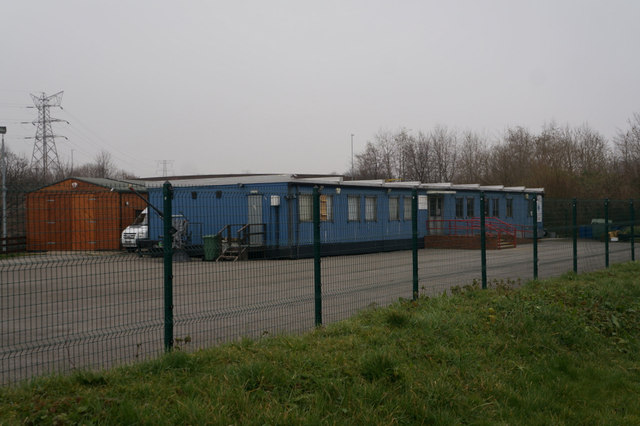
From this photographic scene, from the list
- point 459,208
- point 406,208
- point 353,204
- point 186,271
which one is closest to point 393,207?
point 406,208

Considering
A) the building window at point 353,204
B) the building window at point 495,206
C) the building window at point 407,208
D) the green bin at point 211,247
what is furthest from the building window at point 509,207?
the green bin at point 211,247

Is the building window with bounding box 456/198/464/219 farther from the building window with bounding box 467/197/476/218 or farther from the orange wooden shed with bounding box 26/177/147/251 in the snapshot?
the orange wooden shed with bounding box 26/177/147/251

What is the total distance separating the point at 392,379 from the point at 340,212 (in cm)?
1214

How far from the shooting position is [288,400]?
16.3 ft

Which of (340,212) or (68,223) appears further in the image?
(340,212)

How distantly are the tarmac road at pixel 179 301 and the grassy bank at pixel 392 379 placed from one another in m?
0.79

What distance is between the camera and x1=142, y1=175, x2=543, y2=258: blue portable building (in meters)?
9.34

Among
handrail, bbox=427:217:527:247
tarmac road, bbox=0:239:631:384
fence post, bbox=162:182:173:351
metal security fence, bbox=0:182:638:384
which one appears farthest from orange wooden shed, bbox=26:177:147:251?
handrail, bbox=427:217:527:247

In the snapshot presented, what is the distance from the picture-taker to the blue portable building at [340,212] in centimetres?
934

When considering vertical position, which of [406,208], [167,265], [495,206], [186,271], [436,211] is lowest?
[186,271]

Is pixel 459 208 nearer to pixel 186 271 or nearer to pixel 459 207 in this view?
pixel 459 207

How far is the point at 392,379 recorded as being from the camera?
18.3 ft

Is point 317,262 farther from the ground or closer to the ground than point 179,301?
farther from the ground

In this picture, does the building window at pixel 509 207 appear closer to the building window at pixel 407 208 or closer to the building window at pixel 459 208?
the building window at pixel 459 208
